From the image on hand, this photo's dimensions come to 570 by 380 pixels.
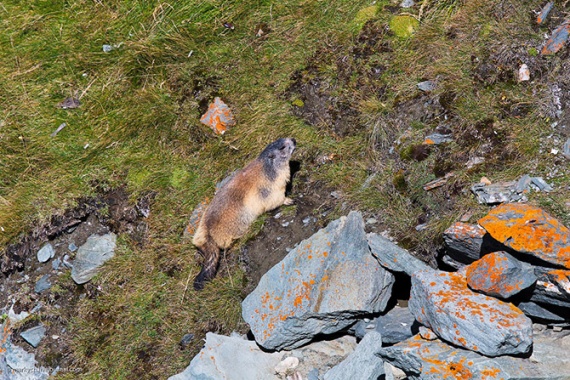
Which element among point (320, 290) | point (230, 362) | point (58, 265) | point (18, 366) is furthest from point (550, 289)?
point (18, 366)

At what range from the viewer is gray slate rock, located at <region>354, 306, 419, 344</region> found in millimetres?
6457

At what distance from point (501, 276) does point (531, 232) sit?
499mm

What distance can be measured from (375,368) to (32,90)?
7.75 metres

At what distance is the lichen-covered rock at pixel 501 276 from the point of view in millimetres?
5688

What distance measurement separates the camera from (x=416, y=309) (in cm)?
627

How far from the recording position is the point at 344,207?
790 centimetres

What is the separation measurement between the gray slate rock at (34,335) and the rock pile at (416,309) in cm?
293

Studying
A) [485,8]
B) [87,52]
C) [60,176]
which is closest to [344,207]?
[485,8]

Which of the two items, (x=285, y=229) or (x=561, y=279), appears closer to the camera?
(x=561, y=279)

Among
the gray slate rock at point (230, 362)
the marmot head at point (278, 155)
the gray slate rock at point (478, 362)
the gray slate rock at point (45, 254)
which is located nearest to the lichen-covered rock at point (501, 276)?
the gray slate rock at point (478, 362)

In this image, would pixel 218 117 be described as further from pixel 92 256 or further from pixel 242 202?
pixel 92 256

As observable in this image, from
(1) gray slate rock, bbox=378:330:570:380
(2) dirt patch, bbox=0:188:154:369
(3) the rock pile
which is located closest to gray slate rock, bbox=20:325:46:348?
(2) dirt patch, bbox=0:188:154:369

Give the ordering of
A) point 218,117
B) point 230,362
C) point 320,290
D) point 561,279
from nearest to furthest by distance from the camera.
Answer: point 561,279, point 320,290, point 230,362, point 218,117

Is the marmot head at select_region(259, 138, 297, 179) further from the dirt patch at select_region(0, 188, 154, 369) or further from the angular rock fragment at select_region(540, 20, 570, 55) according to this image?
the angular rock fragment at select_region(540, 20, 570, 55)
